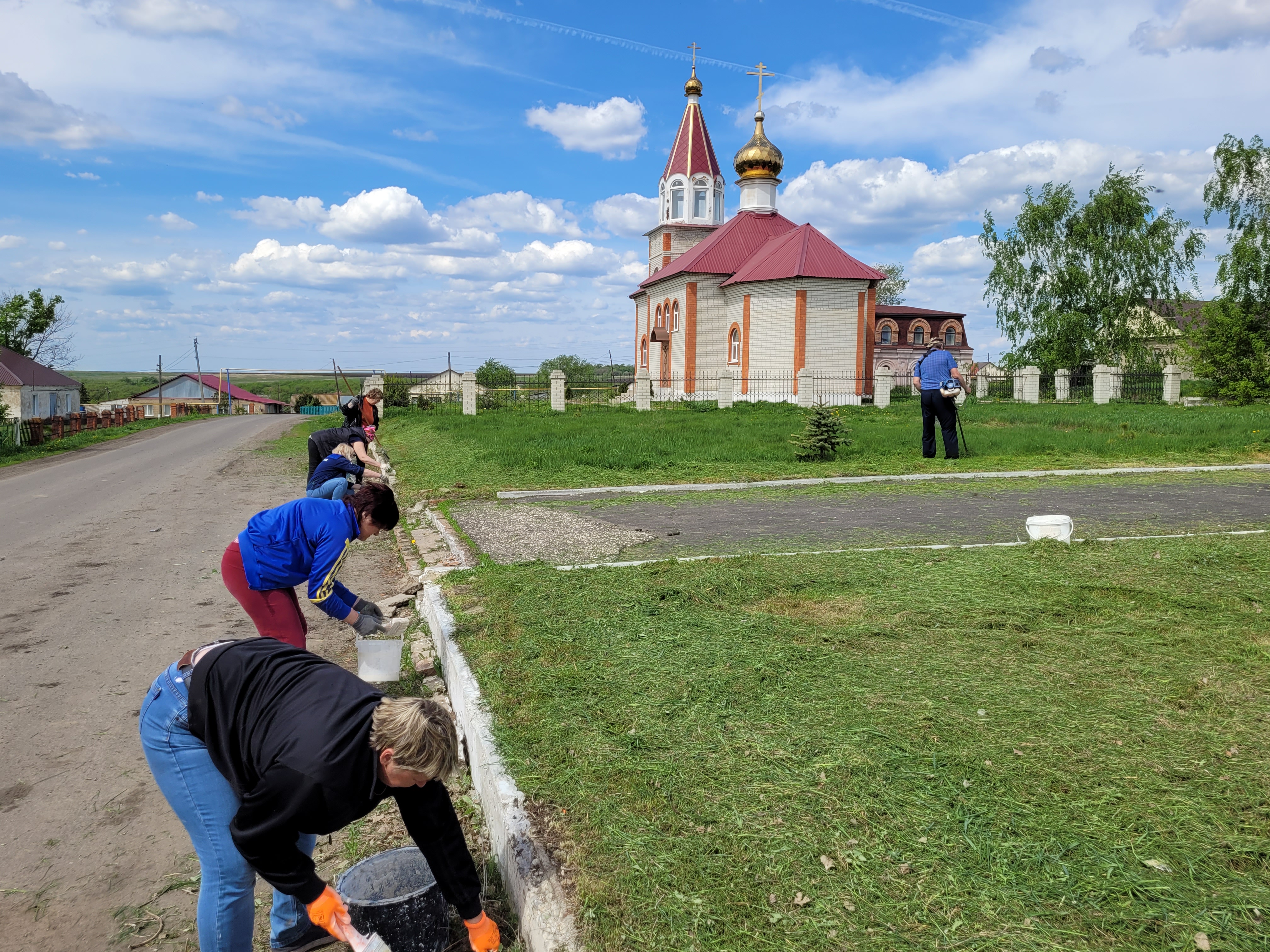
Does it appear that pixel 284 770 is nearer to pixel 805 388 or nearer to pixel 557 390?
pixel 557 390

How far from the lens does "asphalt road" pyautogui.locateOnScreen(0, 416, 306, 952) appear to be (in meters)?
3.23

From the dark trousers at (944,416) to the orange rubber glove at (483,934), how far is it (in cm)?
1219

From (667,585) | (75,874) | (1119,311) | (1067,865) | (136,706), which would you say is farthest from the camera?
(1119,311)

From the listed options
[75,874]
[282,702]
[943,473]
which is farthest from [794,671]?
[943,473]

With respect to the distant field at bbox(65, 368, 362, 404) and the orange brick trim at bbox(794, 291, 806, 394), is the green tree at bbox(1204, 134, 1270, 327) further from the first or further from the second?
the distant field at bbox(65, 368, 362, 404)

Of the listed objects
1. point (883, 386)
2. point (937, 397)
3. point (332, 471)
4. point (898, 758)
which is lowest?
point (898, 758)

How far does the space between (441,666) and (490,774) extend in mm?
1913

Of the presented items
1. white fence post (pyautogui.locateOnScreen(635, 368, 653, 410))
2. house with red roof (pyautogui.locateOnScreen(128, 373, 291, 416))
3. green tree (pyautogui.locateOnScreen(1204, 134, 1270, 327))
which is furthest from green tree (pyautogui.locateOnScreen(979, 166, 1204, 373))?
house with red roof (pyautogui.locateOnScreen(128, 373, 291, 416))

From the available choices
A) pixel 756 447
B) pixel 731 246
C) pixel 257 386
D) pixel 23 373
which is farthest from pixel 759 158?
pixel 257 386

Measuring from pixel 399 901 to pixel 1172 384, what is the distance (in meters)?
36.5

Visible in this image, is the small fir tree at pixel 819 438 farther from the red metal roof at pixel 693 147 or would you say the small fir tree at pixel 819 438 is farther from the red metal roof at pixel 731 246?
the red metal roof at pixel 693 147

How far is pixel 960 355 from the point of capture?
2295 inches

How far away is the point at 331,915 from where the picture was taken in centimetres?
245

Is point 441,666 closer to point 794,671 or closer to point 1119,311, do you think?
point 794,671
